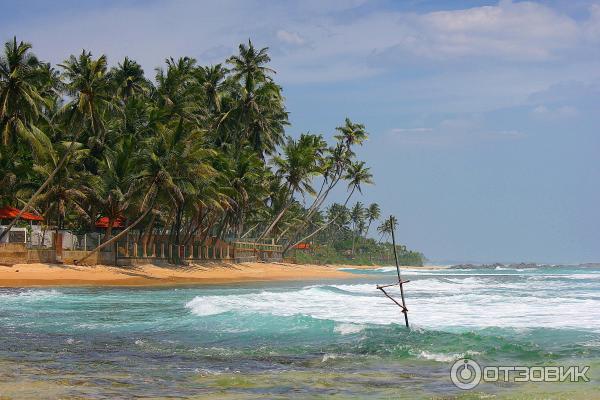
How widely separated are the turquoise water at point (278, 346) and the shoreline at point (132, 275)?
34.1ft

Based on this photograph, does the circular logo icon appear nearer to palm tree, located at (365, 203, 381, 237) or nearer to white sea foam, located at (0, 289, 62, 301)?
white sea foam, located at (0, 289, 62, 301)

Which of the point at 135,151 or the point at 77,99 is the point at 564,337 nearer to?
the point at 77,99

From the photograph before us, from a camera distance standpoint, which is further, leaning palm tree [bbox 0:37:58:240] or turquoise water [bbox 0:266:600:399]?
leaning palm tree [bbox 0:37:58:240]

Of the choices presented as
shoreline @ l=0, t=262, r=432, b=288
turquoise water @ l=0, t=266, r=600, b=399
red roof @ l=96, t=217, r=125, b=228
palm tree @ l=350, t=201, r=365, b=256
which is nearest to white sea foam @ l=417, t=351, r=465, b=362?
turquoise water @ l=0, t=266, r=600, b=399

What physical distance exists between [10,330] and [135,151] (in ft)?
98.8

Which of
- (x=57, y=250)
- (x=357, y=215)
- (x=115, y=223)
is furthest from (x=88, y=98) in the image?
(x=357, y=215)

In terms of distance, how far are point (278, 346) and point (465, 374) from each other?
444 cm

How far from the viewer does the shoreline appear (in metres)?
33.9

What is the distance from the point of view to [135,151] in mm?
44938

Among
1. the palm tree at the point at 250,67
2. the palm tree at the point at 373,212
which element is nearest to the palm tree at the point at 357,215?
the palm tree at the point at 373,212

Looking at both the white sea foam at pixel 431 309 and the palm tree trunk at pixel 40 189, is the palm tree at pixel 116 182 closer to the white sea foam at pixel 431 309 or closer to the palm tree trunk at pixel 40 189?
the palm tree trunk at pixel 40 189

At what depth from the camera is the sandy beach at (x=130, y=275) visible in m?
34.0

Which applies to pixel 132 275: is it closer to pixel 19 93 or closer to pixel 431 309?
pixel 19 93

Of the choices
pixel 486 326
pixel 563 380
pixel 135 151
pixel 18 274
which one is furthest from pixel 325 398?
pixel 135 151
